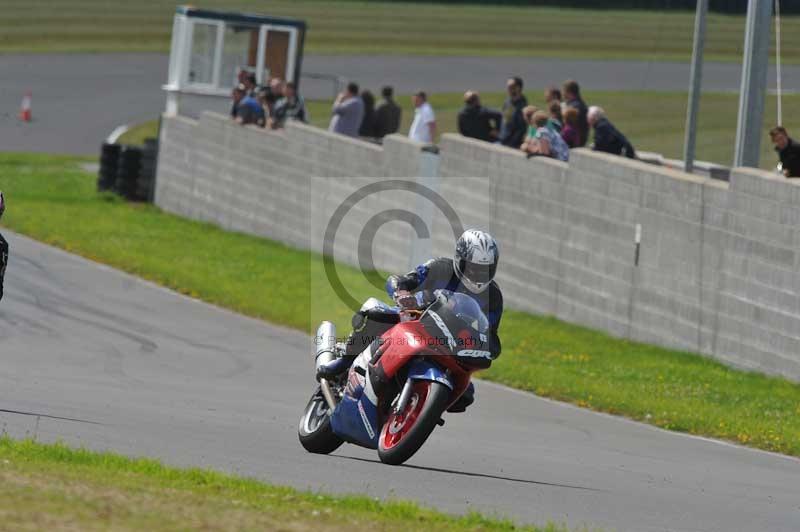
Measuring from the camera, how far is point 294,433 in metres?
11.9

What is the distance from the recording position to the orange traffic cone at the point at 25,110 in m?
43.6

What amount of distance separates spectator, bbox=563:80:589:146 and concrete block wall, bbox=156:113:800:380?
1006mm

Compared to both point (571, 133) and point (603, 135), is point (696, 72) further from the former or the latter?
point (571, 133)

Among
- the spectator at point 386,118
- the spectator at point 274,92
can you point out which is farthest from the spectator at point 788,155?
the spectator at point 274,92

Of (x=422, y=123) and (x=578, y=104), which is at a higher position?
(x=578, y=104)

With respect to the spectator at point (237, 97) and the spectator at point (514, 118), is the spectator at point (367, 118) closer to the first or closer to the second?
the spectator at point (237, 97)

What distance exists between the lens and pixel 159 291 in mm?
22062

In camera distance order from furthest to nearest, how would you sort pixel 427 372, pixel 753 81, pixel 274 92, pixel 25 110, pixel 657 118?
1. pixel 25 110
2. pixel 657 118
3. pixel 274 92
4. pixel 753 81
5. pixel 427 372

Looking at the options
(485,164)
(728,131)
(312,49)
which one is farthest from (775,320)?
(312,49)

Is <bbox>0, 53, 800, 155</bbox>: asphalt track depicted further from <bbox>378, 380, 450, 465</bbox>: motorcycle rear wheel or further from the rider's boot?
<bbox>378, 380, 450, 465</bbox>: motorcycle rear wheel

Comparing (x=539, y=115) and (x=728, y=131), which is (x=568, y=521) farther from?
(x=728, y=131)

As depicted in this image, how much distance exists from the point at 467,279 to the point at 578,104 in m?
12.3

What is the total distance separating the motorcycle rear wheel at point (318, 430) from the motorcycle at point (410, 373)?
19cm

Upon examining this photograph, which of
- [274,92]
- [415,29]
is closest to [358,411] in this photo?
[274,92]
